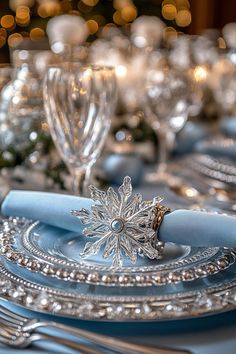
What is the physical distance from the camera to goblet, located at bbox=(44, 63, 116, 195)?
0.75 meters

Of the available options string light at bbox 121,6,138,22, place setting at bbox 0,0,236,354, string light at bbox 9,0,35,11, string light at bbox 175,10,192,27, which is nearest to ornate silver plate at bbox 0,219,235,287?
place setting at bbox 0,0,236,354

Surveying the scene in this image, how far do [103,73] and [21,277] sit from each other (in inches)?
13.6

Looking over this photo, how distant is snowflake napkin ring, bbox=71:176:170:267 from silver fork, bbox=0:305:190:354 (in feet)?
0.36

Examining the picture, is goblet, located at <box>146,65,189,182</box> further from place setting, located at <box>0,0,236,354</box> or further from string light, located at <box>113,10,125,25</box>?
string light, located at <box>113,10,125,25</box>

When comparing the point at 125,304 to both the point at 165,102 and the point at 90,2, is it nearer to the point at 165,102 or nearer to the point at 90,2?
the point at 165,102

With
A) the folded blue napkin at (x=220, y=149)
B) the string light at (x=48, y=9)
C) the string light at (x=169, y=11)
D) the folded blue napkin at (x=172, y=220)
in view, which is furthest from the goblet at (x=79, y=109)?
the string light at (x=169, y=11)

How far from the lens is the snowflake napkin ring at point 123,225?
1.78 ft

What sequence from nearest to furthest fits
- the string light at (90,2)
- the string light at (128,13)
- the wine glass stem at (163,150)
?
1. the wine glass stem at (163,150)
2. the string light at (90,2)
3. the string light at (128,13)

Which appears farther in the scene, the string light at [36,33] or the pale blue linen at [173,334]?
the string light at [36,33]

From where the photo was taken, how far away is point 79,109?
0.78m

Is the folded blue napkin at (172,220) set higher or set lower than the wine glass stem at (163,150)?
higher

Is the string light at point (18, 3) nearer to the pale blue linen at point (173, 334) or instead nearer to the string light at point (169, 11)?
the string light at point (169, 11)

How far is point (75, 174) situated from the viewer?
80cm

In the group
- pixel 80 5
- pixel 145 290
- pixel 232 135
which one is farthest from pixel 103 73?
pixel 80 5
